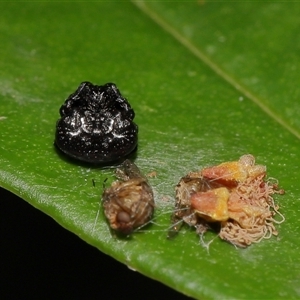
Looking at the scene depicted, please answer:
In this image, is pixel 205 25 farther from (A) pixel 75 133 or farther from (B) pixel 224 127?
(A) pixel 75 133

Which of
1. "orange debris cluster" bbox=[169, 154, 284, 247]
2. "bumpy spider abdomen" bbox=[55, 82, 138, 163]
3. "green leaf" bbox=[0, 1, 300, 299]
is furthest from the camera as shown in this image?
"bumpy spider abdomen" bbox=[55, 82, 138, 163]

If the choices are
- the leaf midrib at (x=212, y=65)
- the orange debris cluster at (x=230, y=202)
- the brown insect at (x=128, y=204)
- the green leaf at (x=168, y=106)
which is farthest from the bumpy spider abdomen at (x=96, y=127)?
the leaf midrib at (x=212, y=65)

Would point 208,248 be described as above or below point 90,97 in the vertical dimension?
below

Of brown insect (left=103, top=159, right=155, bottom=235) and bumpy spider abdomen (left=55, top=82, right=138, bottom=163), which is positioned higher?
bumpy spider abdomen (left=55, top=82, right=138, bottom=163)

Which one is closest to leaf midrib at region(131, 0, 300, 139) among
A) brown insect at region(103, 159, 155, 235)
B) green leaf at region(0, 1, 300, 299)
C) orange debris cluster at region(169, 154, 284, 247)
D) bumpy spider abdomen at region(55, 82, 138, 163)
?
green leaf at region(0, 1, 300, 299)

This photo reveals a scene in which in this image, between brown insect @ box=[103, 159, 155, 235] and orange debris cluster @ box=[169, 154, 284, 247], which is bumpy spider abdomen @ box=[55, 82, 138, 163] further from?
orange debris cluster @ box=[169, 154, 284, 247]

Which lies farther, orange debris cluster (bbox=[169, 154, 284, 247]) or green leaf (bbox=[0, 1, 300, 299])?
orange debris cluster (bbox=[169, 154, 284, 247])

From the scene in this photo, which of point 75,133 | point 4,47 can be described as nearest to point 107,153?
point 75,133
